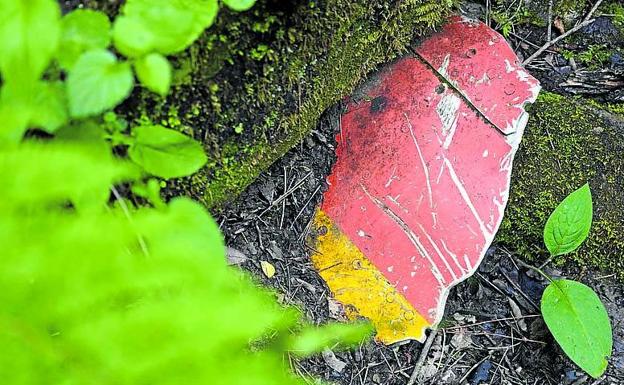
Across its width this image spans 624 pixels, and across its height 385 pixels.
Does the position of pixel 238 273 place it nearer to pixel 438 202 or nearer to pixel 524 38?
pixel 438 202

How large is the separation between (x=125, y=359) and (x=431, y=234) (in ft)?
4.27

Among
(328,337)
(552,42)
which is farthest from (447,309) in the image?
(552,42)

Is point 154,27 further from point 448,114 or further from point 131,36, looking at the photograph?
point 448,114

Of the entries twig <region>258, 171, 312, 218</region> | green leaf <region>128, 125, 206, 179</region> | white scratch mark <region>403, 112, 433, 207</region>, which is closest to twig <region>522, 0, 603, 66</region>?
white scratch mark <region>403, 112, 433, 207</region>

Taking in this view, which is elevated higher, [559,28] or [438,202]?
[559,28]

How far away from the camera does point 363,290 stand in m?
1.98

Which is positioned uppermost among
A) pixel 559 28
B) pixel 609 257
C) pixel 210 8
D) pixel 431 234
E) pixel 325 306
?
pixel 210 8

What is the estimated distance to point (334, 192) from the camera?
6.73ft

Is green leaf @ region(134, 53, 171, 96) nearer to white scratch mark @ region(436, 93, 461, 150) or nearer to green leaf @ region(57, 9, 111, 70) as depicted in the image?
green leaf @ region(57, 9, 111, 70)

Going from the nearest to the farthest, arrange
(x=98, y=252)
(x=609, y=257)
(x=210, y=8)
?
(x=98, y=252) → (x=210, y=8) → (x=609, y=257)

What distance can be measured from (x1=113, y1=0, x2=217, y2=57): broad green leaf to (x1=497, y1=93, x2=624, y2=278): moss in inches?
56.8

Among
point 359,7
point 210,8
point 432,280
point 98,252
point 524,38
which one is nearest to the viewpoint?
point 98,252

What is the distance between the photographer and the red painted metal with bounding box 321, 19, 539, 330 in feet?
6.38

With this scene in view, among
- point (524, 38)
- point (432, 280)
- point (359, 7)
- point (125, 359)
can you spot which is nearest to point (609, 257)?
point (432, 280)
